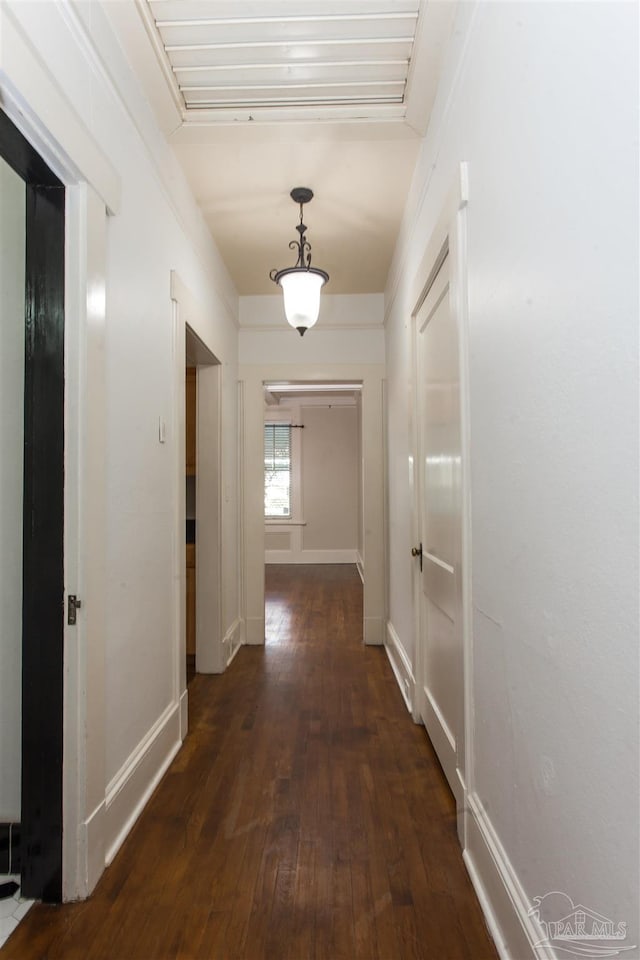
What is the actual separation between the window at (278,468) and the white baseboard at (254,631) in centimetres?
403

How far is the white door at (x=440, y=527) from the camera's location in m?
1.75

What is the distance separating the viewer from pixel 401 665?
3.05 m

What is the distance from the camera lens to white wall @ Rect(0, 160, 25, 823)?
5.04ft

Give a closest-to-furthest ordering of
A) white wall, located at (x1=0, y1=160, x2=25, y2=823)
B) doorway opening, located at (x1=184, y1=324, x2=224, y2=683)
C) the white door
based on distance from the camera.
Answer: white wall, located at (x1=0, y1=160, x2=25, y2=823) → the white door → doorway opening, located at (x1=184, y1=324, x2=224, y2=683)

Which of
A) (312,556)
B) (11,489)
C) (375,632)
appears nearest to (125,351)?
(11,489)

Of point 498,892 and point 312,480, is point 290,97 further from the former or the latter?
point 312,480

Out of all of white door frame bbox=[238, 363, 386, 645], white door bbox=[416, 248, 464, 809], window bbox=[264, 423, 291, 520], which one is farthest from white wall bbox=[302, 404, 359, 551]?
white door bbox=[416, 248, 464, 809]

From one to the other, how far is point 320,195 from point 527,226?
194 cm

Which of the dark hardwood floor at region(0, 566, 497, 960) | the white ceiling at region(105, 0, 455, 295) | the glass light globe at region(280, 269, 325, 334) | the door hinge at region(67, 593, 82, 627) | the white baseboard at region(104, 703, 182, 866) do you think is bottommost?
the dark hardwood floor at region(0, 566, 497, 960)

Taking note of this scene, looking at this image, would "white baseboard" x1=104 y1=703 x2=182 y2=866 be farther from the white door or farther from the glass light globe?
the glass light globe

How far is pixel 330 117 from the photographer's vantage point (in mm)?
2080

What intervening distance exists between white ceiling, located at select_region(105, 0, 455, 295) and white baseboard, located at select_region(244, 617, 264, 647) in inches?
108

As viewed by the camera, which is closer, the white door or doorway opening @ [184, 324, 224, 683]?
the white door

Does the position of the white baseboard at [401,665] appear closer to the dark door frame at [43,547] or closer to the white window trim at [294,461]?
the dark door frame at [43,547]
